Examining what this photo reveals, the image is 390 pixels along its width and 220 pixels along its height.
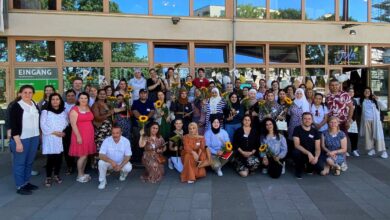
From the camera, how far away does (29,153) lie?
604cm

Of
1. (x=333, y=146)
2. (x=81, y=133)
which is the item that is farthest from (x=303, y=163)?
(x=81, y=133)

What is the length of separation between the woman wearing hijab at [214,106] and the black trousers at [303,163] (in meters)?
1.70

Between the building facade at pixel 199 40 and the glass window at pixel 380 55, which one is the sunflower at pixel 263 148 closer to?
the building facade at pixel 199 40

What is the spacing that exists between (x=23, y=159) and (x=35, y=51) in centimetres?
645

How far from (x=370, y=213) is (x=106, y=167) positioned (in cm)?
409

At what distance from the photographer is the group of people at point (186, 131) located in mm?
6340

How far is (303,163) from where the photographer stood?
6.97 m

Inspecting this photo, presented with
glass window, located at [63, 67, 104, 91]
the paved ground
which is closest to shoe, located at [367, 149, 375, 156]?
the paved ground

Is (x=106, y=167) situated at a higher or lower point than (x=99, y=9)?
lower

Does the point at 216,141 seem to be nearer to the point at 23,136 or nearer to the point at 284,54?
the point at 23,136

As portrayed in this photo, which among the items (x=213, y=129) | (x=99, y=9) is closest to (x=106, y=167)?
(x=213, y=129)

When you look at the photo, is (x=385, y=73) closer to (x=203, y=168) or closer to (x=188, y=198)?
(x=203, y=168)

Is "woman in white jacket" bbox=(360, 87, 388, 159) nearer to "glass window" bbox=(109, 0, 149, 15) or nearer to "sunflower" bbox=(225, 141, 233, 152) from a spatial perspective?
"sunflower" bbox=(225, 141, 233, 152)

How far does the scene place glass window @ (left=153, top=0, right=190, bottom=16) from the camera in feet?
40.6
